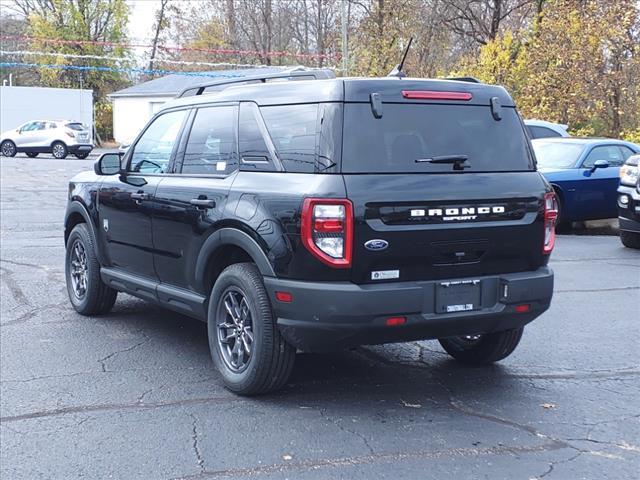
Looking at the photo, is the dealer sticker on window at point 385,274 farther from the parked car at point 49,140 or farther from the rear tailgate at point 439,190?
the parked car at point 49,140

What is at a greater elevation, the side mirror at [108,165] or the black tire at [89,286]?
the side mirror at [108,165]

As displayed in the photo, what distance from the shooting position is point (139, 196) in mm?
6035

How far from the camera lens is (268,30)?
52469 mm

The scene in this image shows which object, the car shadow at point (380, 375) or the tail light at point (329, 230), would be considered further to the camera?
the car shadow at point (380, 375)

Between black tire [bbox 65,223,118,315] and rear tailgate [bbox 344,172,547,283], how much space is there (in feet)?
10.9

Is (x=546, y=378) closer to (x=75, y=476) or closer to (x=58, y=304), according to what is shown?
(x=75, y=476)

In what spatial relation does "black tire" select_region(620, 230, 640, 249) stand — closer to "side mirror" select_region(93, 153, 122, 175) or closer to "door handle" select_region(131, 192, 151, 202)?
"side mirror" select_region(93, 153, 122, 175)

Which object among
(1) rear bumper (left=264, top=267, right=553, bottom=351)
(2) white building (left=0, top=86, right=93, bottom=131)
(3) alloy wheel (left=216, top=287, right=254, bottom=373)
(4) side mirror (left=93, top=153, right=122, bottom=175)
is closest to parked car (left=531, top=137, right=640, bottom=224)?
(4) side mirror (left=93, top=153, right=122, bottom=175)

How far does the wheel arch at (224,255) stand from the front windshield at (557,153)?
9.86 metres

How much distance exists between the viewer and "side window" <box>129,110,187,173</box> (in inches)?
235

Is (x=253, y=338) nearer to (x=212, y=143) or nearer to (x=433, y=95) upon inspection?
(x=212, y=143)

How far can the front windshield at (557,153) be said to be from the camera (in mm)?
13961

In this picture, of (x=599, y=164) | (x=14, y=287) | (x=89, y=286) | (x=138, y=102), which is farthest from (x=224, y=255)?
(x=138, y=102)

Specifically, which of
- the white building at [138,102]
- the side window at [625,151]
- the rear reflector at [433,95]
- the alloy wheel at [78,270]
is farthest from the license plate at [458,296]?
the white building at [138,102]
